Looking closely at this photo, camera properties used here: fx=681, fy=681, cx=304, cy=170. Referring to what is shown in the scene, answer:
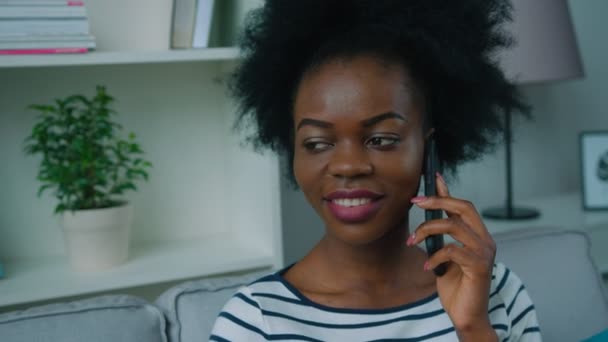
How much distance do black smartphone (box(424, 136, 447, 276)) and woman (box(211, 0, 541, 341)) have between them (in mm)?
11

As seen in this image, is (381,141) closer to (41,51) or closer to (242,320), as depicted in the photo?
(242,320)

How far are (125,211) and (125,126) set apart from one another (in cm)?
27

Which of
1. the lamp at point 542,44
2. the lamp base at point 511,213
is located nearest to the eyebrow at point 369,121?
the lamp at point 542,44

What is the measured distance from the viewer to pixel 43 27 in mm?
1302

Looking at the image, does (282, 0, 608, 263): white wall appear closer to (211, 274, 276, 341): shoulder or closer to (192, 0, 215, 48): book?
(192, 0, 215, 48): book

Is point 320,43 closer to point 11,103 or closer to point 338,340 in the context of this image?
point 338,340

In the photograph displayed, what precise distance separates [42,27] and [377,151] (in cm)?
81

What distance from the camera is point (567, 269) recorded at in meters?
1.37

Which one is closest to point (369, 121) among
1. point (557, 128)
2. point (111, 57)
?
point (111, 57)

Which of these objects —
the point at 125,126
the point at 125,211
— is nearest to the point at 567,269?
the point at 125,211

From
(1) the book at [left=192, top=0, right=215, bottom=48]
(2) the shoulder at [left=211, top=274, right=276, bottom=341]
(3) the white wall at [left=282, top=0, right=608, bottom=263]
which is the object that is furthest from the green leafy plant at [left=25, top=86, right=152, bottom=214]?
(3) the white wall at [left=282, top=0, right=608, bottom=263]

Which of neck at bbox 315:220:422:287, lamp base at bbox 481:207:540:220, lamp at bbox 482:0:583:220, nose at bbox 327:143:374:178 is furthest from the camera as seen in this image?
lamp base at bbox 481:207:540:220

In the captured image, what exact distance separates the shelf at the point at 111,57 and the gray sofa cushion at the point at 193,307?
48cm

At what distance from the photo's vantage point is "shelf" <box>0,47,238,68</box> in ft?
4.15
